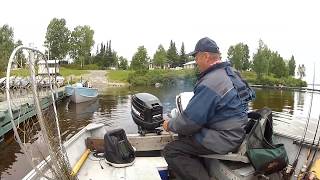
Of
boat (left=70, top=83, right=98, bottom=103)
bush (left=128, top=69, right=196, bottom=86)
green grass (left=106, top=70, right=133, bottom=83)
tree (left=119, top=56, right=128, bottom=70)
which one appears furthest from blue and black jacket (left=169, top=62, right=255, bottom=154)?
tree (left=119, top=56, right=128, bottom=70)

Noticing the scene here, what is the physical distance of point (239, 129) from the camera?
13.4 ft

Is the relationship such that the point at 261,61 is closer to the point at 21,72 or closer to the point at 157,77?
the point at 157,77

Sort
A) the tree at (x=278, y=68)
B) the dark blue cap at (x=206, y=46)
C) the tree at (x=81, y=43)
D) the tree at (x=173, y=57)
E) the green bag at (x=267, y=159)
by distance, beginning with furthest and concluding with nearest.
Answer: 1. the tree at (x=173, y=57)
2. the tree at (x=278, y=68)
3. the tree at (x=81, y=43)
4. the dark blue cap at (x=206, y=46)
5. the green bag at (x=267, y=159)

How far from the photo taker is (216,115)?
4.09 m

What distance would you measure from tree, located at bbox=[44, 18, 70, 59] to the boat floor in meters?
78.8

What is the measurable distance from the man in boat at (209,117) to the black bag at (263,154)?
0.54 feet

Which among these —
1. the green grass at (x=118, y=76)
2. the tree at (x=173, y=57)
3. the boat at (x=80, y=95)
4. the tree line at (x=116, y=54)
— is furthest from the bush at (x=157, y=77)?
the boat at (x=80, y=95)

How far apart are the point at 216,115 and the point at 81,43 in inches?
3433

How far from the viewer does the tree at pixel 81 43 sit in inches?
3437

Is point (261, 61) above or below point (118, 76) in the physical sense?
above

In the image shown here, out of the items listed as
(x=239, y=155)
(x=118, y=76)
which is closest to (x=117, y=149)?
(x=239, y=155)

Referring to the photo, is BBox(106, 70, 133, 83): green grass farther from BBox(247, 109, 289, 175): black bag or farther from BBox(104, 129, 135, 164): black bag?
BBox(247, 109, 289, 175): black bag

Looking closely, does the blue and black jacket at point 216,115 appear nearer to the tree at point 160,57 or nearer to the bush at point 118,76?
the bush at point 118,76

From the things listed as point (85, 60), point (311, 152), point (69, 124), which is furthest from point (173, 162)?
point (85, 60)
